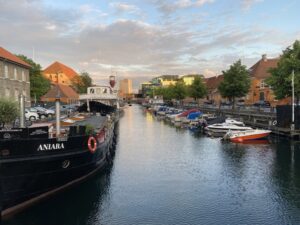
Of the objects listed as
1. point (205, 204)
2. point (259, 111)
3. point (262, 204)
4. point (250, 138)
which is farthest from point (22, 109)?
point (259, 111)

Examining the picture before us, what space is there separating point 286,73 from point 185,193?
27346 mm

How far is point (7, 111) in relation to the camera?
31062 mm

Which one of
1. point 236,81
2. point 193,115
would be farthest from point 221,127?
point 236,81

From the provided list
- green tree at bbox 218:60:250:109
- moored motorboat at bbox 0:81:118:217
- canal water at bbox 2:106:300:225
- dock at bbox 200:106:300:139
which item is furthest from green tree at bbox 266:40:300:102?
moored motorboat at bbox 0:81:118:217

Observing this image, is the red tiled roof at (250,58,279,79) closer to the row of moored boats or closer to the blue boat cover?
the row of moored boats

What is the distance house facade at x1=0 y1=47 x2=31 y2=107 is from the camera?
44.7 meters

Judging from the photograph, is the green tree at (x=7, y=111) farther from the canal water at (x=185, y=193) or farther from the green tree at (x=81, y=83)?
the green tree at (x=81, y=83)

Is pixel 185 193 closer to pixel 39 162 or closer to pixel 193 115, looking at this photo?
pixel 39 162

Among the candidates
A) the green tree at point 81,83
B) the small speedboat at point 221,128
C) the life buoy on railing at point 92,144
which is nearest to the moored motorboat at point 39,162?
the life buoy on railing at point 92,144

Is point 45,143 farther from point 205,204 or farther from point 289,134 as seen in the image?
point 289,134

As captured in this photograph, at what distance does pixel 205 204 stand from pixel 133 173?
7.71m

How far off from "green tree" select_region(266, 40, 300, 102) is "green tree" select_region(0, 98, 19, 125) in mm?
28702

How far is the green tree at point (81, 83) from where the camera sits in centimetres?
14112

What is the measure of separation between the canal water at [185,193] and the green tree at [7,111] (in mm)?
10673
